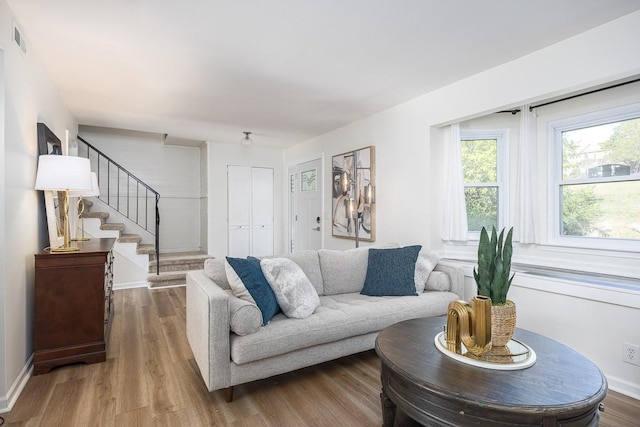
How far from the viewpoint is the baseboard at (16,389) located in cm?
195

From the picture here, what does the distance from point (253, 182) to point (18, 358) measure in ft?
15.4

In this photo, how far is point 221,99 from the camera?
3.79m

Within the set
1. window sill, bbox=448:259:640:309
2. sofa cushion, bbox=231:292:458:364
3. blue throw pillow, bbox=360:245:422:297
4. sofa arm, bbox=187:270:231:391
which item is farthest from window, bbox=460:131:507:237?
sofa arm, bbox=187:270:231:391

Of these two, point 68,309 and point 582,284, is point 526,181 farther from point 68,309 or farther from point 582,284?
point 68,309

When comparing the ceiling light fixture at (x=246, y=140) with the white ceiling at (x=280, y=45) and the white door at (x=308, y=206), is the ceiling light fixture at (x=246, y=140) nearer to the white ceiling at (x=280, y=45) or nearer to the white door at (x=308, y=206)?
the white door at (x=308, y=206)

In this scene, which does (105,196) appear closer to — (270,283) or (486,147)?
(270,283)

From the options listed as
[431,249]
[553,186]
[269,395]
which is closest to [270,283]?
[269,395]

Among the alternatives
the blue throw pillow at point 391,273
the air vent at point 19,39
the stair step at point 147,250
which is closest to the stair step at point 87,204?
the stair step at point 147,250

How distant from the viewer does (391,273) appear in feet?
9.83

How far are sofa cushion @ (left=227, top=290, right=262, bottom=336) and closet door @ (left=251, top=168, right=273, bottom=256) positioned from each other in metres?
4.55

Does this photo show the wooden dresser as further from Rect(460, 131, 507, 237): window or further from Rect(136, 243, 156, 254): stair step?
Rect(460, 131, 507, 237): window

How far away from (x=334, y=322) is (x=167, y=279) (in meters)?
3.89

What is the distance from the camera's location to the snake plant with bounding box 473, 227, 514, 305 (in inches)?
62.1

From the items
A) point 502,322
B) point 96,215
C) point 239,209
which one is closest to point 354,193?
point 239,209
